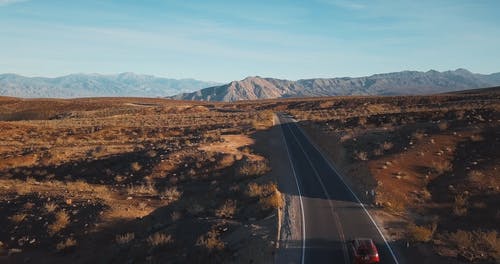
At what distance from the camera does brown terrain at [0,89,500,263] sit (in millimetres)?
20406

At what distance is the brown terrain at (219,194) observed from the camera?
20406 mm

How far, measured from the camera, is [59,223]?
2431cm

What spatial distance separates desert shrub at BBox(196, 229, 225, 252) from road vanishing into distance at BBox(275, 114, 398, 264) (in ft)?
9.04

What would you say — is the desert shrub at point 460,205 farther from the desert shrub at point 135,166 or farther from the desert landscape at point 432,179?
the desert shrub at point 135,166

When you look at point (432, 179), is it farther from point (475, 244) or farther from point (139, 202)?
point (139, 202)

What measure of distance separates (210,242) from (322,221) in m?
6.46

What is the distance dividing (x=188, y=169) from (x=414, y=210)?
61.8ft

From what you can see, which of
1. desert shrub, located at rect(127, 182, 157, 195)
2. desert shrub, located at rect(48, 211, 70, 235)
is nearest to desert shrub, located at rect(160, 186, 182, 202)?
desert shrub, located at rect(127, 182, 157, 195)

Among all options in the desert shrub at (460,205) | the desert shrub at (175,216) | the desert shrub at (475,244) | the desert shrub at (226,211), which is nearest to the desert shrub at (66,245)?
the desert shrub at (175,216)

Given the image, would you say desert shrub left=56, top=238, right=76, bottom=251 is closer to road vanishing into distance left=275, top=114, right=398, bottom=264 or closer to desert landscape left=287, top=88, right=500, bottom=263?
road vanishing into distance left=275, top=114, right=398, bottom=264

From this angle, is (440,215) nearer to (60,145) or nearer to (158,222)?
(158,222)

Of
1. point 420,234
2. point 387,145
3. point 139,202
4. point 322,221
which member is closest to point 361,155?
point 387,145

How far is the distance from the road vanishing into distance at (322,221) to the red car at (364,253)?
833mm

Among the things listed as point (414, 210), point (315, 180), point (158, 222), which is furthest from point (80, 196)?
point (414, 210)
